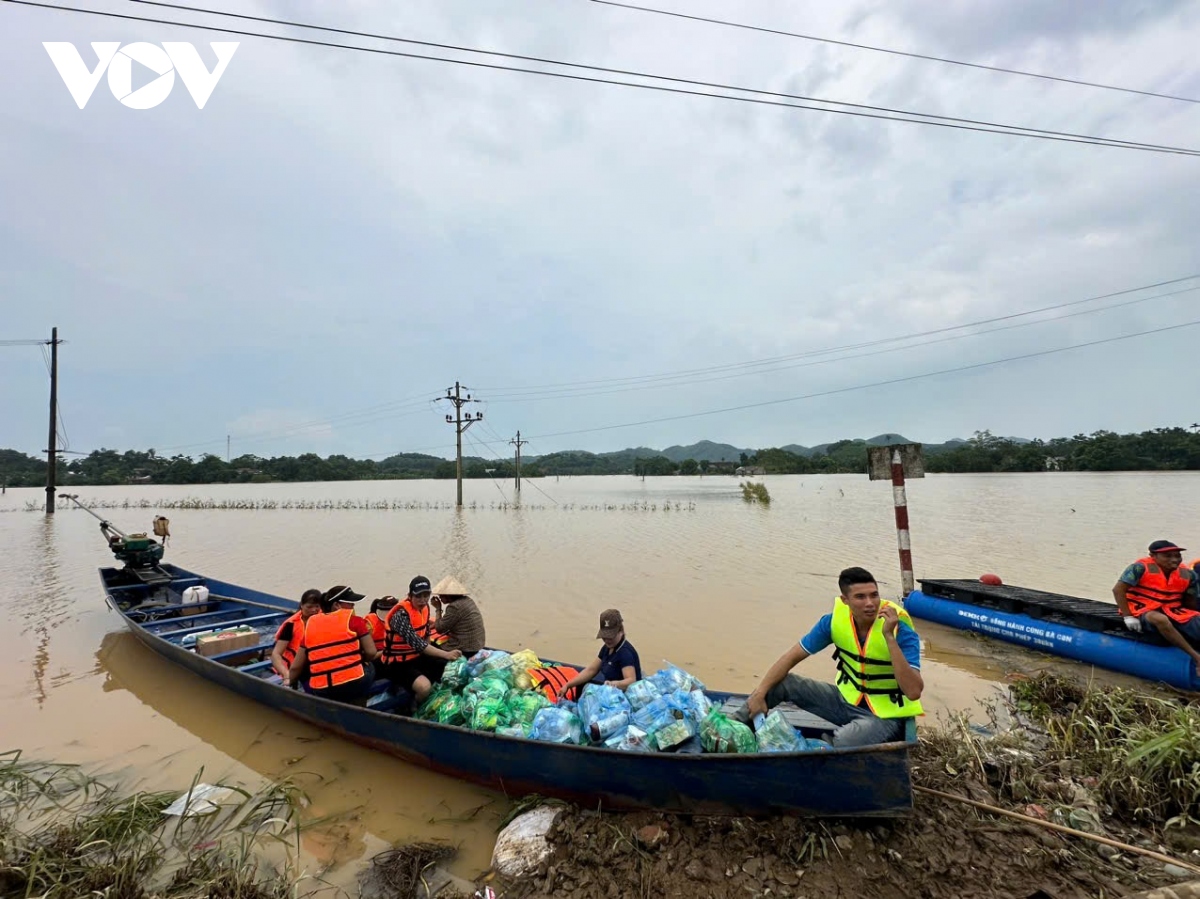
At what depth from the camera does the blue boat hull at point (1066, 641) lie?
562cm

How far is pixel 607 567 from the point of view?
1417 centimetres

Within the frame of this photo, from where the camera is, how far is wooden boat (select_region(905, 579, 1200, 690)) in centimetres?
575

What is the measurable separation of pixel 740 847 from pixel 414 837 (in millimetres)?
2459

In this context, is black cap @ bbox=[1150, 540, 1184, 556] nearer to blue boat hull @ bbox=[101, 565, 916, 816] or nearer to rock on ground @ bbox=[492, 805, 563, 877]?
blue boat hull @ bbox=[101, 565, 916, 816]

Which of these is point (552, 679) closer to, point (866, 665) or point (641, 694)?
point (641, 694)

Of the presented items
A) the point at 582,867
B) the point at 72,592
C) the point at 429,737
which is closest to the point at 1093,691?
the point at 582,867

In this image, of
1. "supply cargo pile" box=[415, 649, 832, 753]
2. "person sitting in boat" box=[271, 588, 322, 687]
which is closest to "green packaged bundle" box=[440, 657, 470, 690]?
"supply cargo pile" box=[415, 649, 832, 753]

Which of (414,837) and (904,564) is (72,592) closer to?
(414,837)

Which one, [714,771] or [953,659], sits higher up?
[714,771]

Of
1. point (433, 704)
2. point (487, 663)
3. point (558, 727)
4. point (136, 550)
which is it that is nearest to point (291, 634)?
point (433, 704)

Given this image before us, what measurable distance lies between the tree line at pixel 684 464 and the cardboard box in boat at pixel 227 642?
3969 cm

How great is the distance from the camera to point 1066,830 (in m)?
3.06

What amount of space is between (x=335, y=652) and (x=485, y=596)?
22.2ft

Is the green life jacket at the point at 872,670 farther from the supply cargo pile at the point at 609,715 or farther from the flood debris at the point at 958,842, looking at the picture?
the flood debris at the point at 958,842
